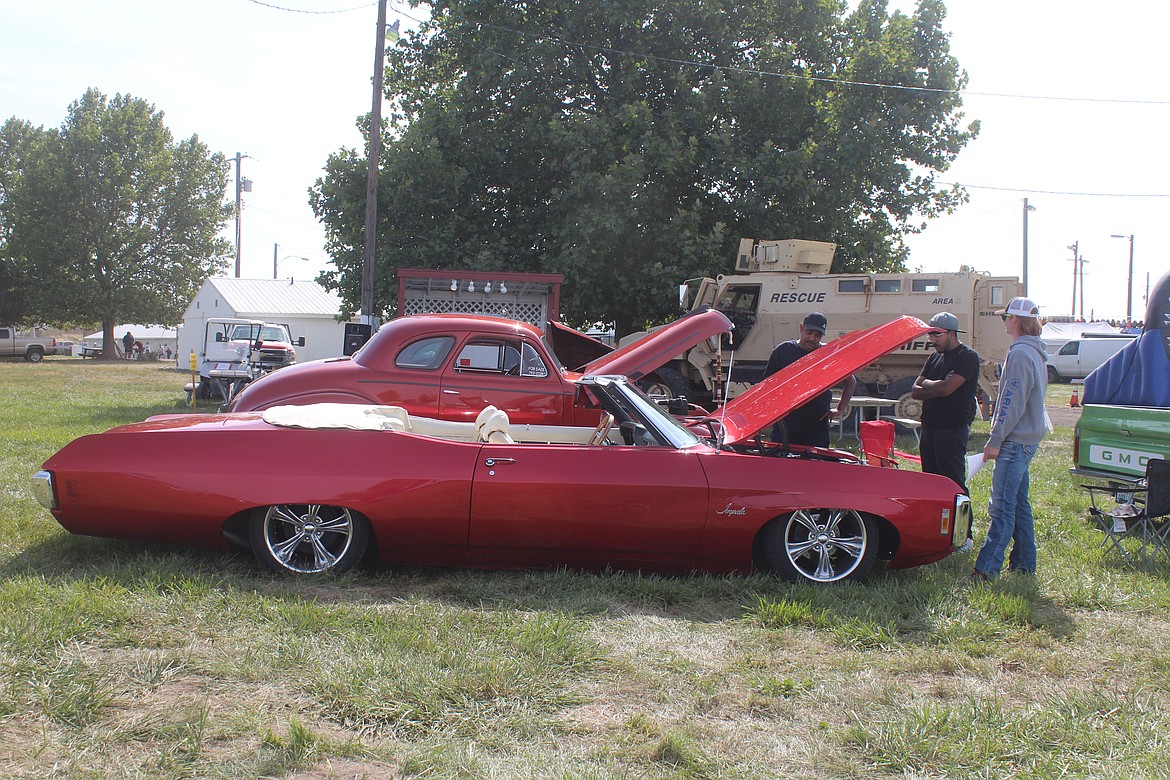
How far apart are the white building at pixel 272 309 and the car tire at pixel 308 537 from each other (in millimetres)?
37111

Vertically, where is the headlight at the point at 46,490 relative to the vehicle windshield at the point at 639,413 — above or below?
below

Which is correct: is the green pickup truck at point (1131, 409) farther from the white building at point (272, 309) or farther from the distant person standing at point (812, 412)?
the white building at point (272, 309)

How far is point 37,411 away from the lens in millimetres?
13992

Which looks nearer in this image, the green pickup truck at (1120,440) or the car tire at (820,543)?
the car tire at (820,543)

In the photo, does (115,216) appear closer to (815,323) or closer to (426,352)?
(426,352)

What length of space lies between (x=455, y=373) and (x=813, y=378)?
3568 millimetres

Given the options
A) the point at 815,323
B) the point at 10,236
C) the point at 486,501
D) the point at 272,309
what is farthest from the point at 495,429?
the point at 10,236

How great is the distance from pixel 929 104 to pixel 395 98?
11.4m

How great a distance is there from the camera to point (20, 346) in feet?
137

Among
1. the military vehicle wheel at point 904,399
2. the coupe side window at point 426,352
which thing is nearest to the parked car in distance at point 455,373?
the coupe side window at point 426,352

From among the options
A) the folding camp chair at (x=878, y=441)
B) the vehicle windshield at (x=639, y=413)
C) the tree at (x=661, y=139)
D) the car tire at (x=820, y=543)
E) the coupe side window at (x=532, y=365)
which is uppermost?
the tree at (x=661, y=139)

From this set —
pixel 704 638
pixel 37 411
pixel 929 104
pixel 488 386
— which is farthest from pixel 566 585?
pixel 929 104

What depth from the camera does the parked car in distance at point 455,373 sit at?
761 centimetres

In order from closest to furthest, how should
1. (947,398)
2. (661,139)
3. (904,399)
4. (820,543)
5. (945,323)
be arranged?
(820,543), (945,323), (947,398), (904,399), (661,139)
